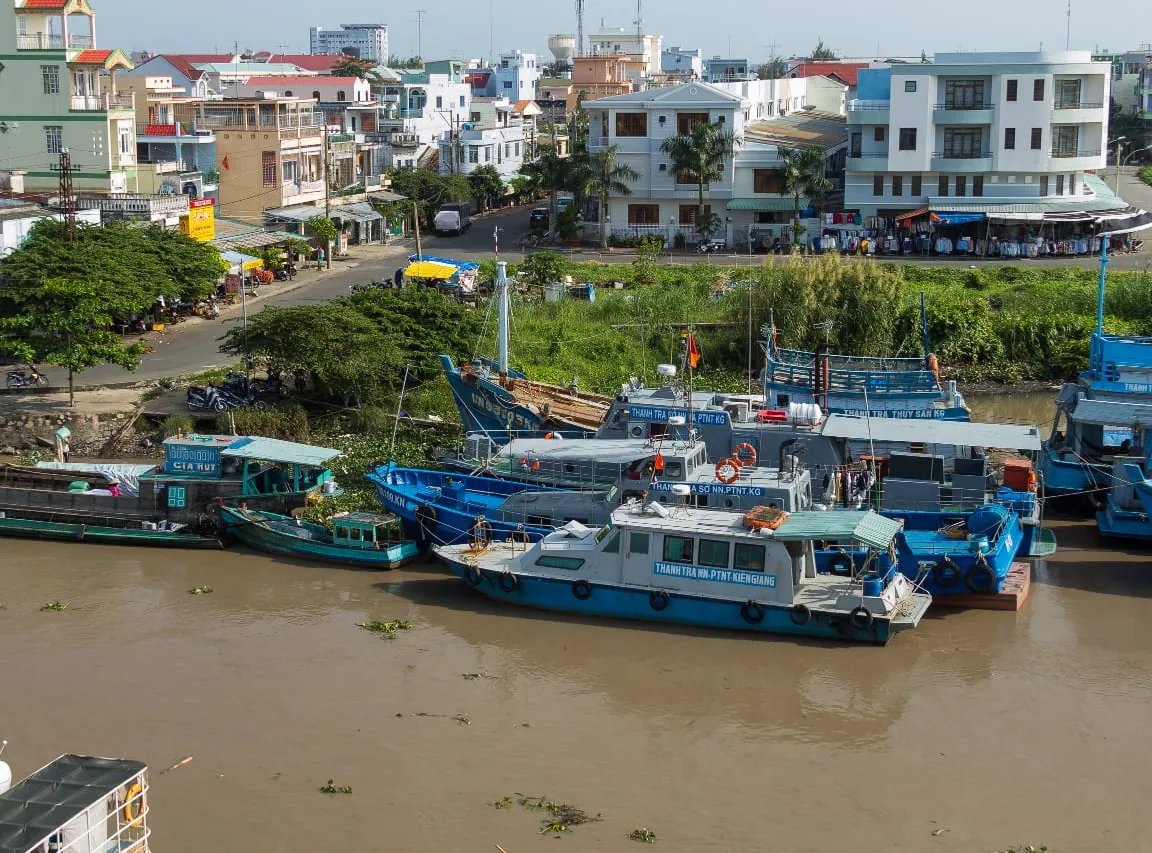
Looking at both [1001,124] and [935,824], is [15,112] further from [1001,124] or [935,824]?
[935,824]

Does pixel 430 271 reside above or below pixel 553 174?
below

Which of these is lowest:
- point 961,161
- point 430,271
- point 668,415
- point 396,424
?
point 396,424

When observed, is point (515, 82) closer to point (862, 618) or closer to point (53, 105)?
point (53, 105)

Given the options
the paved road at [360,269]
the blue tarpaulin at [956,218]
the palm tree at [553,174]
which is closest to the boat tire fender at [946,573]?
the paved road at [360,269]

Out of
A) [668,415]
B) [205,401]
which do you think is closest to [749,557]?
[668,415]

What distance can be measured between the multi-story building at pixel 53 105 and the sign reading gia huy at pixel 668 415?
27305 millimetres

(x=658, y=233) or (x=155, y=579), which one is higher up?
(x=658, y=233)

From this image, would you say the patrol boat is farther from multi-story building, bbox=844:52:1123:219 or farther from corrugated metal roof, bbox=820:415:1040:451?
multi-story building, bbox=844:52:1123:219

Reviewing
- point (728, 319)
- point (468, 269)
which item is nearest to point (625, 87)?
→ point (468, 269)

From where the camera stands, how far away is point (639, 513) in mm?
20734

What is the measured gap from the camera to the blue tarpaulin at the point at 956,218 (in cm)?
4872

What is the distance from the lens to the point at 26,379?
3166 cm

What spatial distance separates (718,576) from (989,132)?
111 ft

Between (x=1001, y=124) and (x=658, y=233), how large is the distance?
12.4m
